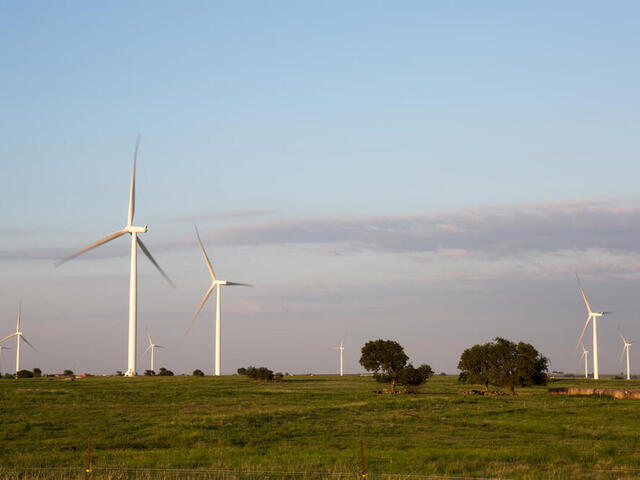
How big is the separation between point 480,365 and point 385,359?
38.6ft

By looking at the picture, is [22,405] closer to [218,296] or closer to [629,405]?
[629,405]

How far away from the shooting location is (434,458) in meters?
37.9

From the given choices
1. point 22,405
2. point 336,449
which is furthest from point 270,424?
point 22,405

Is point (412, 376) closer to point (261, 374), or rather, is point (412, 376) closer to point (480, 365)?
point (480, 365)

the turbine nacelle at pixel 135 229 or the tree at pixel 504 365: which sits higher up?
the turbine nacelle at pixel 135 229

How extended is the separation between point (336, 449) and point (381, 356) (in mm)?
59145

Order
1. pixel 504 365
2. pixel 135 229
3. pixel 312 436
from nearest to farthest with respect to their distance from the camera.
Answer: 1. pixel 312 436
2. pixel 504 365
3. pixel 135 229

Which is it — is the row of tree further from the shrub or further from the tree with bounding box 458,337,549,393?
the shrub

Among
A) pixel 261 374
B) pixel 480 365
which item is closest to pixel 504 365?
pixel 480 365

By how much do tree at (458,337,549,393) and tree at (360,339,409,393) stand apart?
7.90 metres

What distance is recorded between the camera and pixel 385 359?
329 ft

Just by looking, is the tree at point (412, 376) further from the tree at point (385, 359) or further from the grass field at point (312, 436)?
the grass field at point (312, 436)

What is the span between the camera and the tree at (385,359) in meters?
100

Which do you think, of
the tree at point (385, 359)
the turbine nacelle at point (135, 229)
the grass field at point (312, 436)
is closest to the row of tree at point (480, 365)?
the tree at point (385, 359)
